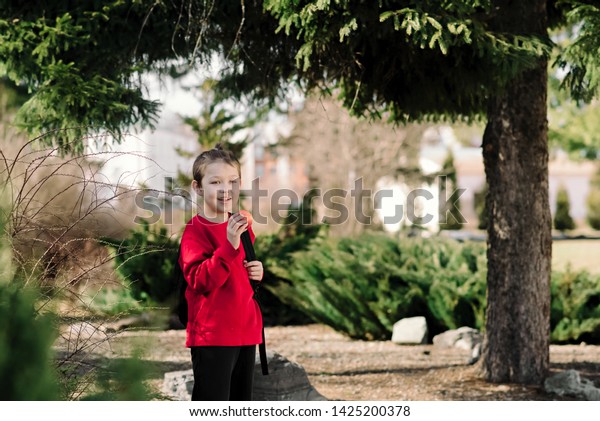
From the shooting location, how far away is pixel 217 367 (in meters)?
3.41

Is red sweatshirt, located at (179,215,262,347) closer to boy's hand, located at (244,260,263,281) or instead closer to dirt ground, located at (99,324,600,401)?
boy's hand, located at (244,260,263,281)

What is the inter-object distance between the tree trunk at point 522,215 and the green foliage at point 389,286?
2.57 metres

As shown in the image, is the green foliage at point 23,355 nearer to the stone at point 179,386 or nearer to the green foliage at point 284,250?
the stone at point 179,386

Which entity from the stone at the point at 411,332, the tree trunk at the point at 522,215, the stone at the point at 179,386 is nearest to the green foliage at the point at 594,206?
the stone at the point at 411,332

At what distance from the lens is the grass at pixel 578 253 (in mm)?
17934

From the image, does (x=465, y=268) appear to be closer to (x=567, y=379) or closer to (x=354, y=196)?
(x=567, y=379)

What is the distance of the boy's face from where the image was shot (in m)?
3.42

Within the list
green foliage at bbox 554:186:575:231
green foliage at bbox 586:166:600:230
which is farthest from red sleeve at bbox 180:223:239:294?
green foliage at bbox 586:166:600:230

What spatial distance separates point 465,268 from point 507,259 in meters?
3.04

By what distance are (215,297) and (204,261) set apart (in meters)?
0.18

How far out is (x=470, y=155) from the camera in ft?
172

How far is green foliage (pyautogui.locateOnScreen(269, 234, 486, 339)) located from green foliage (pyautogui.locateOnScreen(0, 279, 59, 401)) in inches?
274

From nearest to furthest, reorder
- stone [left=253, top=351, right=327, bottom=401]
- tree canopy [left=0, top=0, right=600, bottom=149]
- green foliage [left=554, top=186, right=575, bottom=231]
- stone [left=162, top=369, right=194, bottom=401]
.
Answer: tree canopy [left=0, top=0, right=600, bottom=149], stone [left=162, top=369, right=194, bottom=401], stone [left=253, top=351, right=327, bottom=401], green foliage [left=554, top=186, right=575, bottom=231]
